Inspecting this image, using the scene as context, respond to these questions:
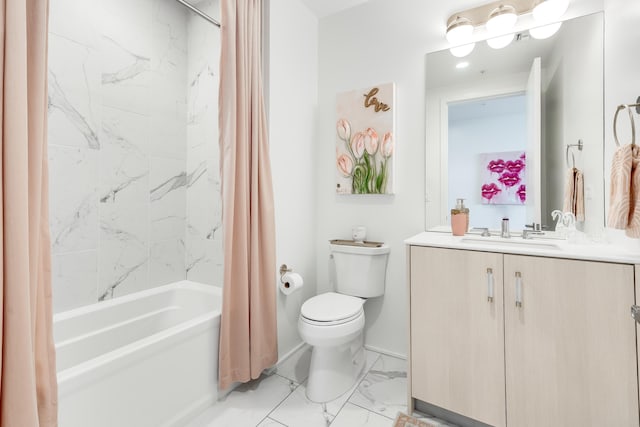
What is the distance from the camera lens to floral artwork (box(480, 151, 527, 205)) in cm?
177

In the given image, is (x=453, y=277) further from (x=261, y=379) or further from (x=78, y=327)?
(x=78, y=327)

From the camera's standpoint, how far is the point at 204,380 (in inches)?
63.6

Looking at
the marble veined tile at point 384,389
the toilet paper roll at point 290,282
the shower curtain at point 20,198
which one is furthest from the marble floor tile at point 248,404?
the shower curtain at point 20,198

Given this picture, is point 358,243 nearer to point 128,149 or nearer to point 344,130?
point 344,130

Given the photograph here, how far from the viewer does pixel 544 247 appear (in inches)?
58.7

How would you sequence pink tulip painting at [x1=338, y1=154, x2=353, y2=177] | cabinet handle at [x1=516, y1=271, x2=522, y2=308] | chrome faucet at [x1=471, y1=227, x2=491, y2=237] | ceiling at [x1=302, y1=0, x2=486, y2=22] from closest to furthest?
cabinet handle at [x1=516, y1=271, x2=522, y2=308] → chrome faucet at [x1=471, y1=227, x2=491, y2=237] → ceiling at [x1=302, y1=0, x2=486, y2=22] → pink tulip painting at [x1=338, y1=154, x2=353, y2=177]

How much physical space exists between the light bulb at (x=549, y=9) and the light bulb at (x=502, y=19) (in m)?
0.11

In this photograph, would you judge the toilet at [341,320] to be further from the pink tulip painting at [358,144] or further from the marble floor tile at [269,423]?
the pink tulip painting at [358,144]

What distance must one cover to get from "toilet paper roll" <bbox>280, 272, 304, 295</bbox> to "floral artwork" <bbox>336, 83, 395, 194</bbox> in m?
0.73

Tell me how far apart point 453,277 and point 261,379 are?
51.9 inches

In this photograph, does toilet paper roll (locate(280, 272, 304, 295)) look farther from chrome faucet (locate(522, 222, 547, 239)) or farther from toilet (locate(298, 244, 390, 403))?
chrome faucet (locate(522, 222, 547, 239))

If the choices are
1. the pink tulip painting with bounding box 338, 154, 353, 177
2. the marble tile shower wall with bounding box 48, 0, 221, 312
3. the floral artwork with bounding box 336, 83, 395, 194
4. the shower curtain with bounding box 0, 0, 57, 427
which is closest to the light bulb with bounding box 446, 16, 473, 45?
the floral artwork with bounding box 336, 83, 395, 194

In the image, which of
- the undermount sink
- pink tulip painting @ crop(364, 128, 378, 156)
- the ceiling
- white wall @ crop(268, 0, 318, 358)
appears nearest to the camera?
the undermount sink

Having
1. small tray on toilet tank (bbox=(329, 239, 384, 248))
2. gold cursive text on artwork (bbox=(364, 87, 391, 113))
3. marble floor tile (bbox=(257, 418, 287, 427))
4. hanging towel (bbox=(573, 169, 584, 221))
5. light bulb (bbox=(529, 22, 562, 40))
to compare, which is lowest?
marble floor tile (bbox=(257, 418, 287, 427))
